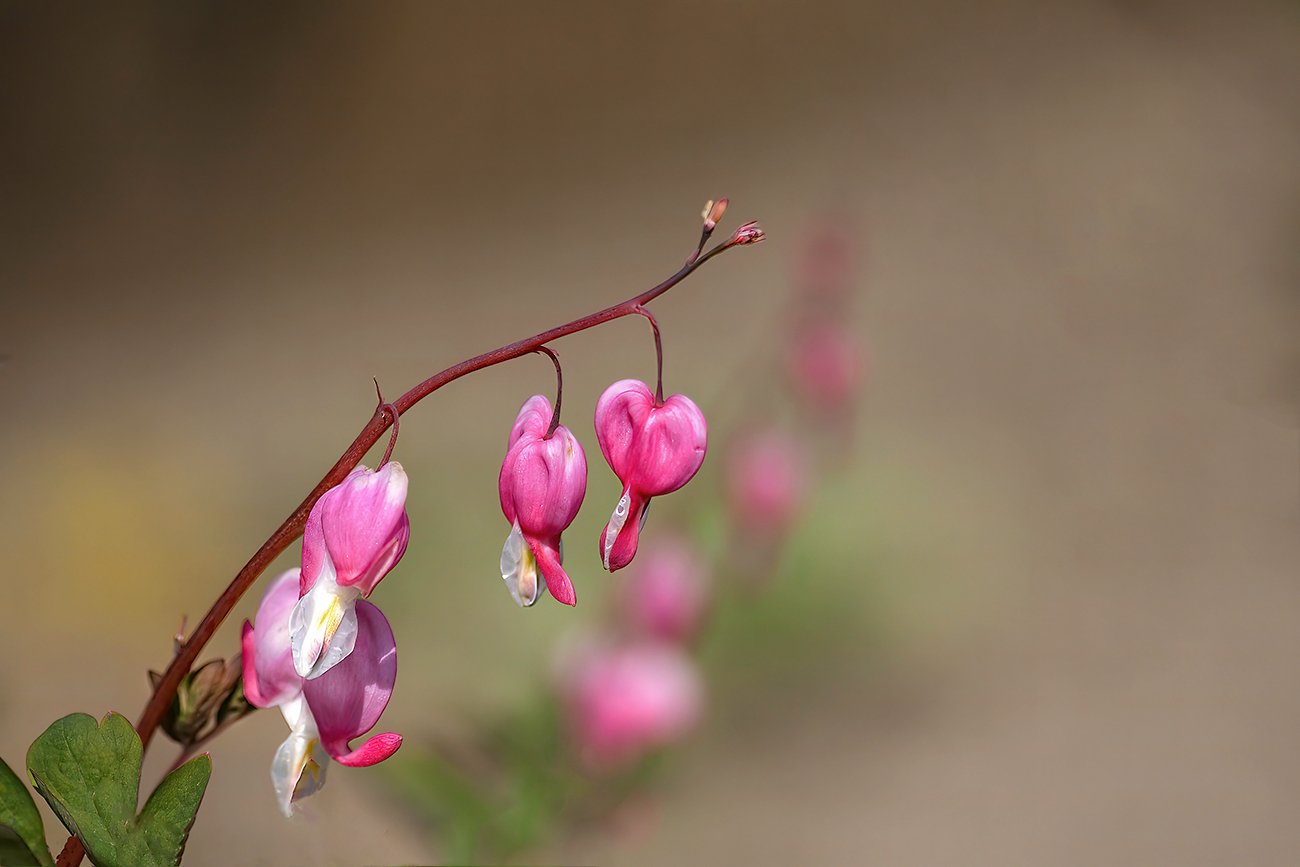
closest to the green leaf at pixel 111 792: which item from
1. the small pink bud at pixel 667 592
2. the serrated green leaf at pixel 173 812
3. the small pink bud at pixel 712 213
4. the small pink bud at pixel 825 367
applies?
the serrated green leaf at pixel 173 812

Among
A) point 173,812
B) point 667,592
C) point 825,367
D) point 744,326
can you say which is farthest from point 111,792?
point 744,326

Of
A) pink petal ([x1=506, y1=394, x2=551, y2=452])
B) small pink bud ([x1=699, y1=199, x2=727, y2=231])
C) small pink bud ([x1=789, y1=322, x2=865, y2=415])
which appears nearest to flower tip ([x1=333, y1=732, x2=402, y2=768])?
pink petal ([x1=506, y1=394, x2=551, y2=452])

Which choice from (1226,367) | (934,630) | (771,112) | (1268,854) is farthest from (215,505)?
(1226,367)

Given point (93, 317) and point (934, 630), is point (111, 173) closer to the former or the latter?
point (93, 317)

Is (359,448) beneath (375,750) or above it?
above

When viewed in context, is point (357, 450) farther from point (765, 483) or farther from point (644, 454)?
point (765, 483)
